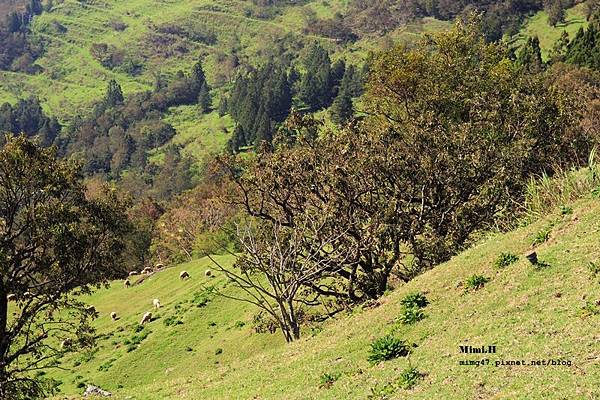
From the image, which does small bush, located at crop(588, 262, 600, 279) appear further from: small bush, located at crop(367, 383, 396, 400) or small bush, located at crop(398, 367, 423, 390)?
small bush, located at crop(367, 383, 396, 400)

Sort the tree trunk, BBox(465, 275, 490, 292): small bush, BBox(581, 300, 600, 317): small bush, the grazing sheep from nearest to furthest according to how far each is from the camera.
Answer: BBox(581, 300, 600, 317): small bush
BBox(465, 275, 490, 292): small bush
the tree trunk
the grazing sheep

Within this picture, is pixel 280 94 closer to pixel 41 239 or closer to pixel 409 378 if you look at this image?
pixel 41 239

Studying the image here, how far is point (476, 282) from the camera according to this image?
482 inches

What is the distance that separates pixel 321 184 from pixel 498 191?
687 cm

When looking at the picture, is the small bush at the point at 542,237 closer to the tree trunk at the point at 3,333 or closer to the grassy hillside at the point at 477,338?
the grassy hillside at the point at 477,338

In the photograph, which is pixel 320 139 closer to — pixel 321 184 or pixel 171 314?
pixel 321 184

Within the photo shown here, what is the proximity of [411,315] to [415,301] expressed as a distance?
0.76 meters

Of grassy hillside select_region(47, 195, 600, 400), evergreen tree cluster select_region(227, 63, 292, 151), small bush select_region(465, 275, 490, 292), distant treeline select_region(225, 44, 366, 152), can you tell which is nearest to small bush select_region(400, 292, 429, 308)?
grassy hillside select_region(47, 195, 600, 400)

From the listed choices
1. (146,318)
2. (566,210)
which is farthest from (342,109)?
(566,210)

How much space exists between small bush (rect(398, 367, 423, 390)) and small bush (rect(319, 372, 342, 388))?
64.7 inches

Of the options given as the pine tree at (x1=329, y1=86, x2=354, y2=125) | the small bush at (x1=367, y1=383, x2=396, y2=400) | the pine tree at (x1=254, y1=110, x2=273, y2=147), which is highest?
the small bush at (x1=367, y1=383, x2=396, y2=400)

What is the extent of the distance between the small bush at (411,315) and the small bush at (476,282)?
1153 mm

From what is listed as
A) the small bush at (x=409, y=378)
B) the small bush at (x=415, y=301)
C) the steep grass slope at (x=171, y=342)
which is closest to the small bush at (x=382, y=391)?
the small bush at (x=409, y=378)

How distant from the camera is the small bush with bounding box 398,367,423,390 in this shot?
8789 mm
